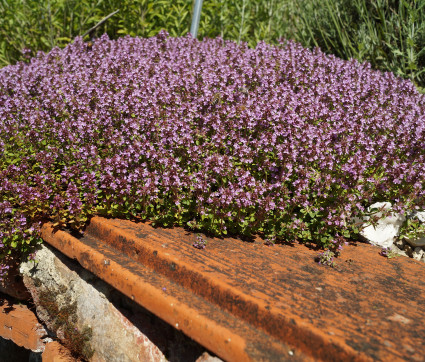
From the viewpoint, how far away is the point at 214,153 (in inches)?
123

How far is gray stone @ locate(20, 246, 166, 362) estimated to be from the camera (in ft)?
9.09

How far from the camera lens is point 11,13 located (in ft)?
22.3

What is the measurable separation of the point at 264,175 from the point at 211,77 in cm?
116

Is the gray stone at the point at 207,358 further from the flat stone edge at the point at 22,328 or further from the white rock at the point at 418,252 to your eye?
the white rock at the point at 418,252

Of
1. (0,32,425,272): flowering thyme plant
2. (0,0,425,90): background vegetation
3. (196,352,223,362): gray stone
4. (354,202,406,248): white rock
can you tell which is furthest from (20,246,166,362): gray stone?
(0,0,425,90): background vegetation

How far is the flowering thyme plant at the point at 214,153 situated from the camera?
3.09m

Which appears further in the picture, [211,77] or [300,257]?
[211,77]

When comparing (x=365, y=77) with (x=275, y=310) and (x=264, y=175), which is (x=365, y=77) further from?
(x=275, y=310)

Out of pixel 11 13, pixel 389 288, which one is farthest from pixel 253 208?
pixel 11 13

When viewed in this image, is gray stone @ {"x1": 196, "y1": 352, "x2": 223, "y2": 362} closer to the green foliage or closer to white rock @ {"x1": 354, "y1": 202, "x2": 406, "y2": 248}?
white rock @ {"x1": 354, "y1": 202, "x2": 406, "y2": 248}

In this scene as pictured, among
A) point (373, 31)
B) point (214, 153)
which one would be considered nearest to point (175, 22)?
point (373, 31)

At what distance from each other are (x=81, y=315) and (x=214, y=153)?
1593 millimetres

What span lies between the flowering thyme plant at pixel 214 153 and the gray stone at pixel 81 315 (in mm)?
264

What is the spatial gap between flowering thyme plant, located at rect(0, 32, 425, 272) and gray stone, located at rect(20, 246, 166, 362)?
264mm
